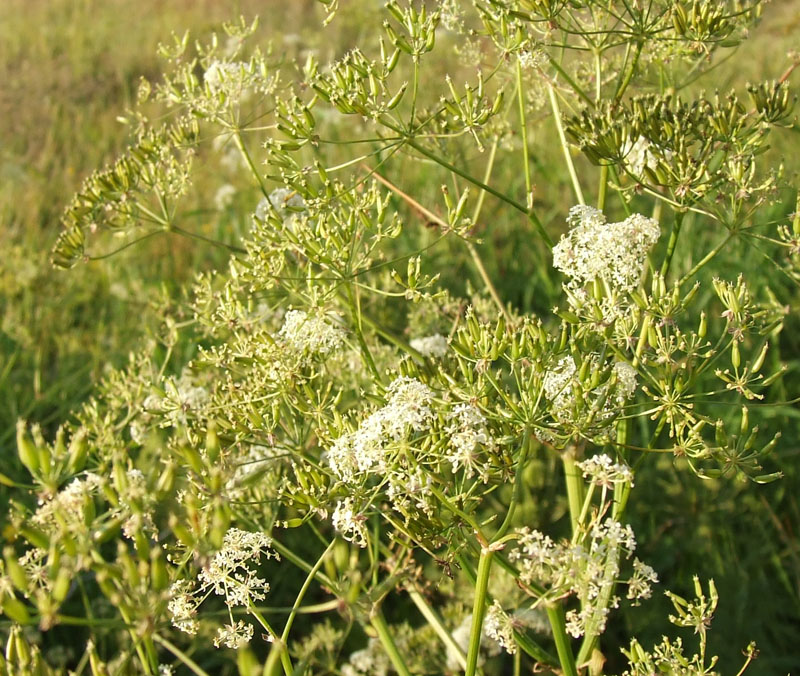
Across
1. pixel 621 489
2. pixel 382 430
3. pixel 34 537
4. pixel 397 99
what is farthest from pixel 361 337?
pixel 34 537

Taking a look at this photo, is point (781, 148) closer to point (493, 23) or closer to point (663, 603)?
point (663, 603)

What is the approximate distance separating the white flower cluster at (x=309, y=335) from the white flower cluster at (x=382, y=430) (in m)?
0.28

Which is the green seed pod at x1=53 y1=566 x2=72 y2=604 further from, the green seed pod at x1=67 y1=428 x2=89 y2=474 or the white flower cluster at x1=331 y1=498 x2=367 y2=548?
the white flower cluster at x1=331 y1=498 x2=367 y2=548

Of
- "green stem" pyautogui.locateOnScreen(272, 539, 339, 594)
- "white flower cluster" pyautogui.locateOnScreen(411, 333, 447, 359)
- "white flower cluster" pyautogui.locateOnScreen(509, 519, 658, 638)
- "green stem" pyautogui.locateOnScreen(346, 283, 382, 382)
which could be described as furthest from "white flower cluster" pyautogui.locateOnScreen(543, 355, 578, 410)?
"white flower cluster" pyautogui.locateOnScreen(411, 333, 447, 359)

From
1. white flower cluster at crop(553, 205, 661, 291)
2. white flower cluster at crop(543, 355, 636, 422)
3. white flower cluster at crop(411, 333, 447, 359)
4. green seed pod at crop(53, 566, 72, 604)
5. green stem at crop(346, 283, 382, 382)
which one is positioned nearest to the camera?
green seed pod at crop(53, 566, 72, 604)

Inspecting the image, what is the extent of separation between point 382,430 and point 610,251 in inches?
20.7

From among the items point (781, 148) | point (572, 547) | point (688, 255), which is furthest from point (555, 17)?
point (781, 148)

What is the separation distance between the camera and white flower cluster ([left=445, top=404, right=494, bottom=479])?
133 centimetres

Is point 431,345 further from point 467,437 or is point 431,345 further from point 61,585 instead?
point 61,585

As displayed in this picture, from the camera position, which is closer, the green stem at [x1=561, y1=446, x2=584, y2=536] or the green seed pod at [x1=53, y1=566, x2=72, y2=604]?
the green seed pod at [x1=53, y1=566, x2=72, y2=604]

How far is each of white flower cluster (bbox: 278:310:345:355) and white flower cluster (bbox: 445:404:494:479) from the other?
0.35 metres

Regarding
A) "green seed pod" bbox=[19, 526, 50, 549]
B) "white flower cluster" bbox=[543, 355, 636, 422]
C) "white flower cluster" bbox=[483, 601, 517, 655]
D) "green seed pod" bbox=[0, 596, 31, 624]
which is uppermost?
"green seed pod" bbox=[19, 526, 50, 549]

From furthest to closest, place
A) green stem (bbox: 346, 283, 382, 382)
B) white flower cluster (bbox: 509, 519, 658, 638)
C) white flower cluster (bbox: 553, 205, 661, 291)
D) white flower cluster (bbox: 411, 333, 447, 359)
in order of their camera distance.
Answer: white flower cluster (bbox: 411, 333, 447, 359), green stem (bbox: 346, 283, 382, 382), white flower cluster (bbox: 553, 205, 661, 291), white flower cluster (bbox: 509, 519, 658, 638)

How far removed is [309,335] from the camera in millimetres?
1656
